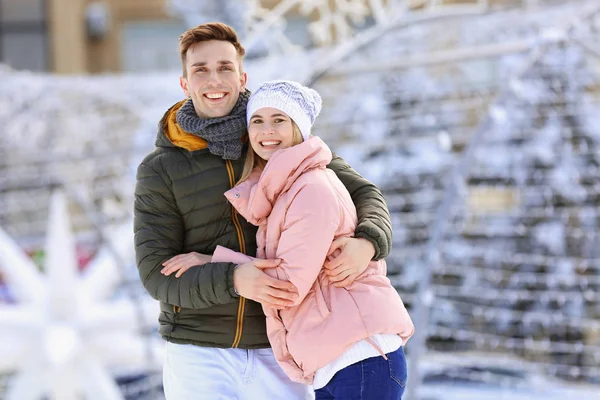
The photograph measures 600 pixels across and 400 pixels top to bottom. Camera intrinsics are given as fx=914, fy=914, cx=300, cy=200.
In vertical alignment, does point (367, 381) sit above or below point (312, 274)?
below

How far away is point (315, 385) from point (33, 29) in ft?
28.6

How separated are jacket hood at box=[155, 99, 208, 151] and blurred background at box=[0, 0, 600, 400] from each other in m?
1.14

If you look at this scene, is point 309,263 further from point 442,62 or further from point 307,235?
point 442,62

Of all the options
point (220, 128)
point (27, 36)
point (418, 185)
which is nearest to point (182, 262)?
point (220, 128)

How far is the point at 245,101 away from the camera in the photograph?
0.97 metres

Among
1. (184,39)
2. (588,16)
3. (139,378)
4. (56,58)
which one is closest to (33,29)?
(56,58)

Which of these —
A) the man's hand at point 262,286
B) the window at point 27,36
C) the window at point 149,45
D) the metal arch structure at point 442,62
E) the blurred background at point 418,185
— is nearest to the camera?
the man's hand at point 262,286

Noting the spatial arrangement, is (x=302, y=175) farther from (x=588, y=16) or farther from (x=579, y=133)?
(x=579, y=133)

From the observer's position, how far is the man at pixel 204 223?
0.94m

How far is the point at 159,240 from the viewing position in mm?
945

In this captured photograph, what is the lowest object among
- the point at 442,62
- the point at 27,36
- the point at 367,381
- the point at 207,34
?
the point at 367,381

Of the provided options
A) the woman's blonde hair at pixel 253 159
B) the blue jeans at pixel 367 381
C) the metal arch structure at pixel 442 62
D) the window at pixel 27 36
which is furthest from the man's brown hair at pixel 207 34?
the window at pixel 27 36

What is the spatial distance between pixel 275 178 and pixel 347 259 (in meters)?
0.11

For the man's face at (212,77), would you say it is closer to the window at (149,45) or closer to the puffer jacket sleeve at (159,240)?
the puffer jacket sleeve at (159,240)
